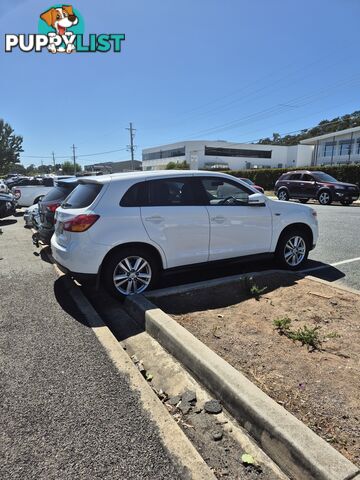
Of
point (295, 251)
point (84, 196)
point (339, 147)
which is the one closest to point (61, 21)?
point (84, 196)

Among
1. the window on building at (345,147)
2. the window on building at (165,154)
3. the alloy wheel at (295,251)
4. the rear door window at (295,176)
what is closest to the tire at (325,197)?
the rear door window at (295,176)

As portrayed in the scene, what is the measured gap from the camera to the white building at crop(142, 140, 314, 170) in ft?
262

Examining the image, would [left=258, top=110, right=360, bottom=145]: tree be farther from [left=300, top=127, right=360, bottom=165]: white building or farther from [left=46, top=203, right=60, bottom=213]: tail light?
[left=46, top=203, right=60, bottom=213]: tail light

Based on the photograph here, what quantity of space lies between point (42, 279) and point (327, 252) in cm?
576

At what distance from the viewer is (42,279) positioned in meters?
6.09

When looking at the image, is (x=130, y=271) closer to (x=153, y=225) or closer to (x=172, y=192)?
(x=153, y=225)

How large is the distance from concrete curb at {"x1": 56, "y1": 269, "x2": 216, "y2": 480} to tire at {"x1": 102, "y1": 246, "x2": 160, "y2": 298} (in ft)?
2.29

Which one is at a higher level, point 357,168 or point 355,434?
point 357,168

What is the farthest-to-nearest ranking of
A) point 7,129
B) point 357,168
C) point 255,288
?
point 7,129, point 357,168, point 255,288

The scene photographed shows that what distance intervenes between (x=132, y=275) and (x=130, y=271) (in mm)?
64

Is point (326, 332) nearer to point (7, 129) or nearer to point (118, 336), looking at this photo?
point (118, 336)

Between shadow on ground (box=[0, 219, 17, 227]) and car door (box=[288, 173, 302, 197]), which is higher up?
car door (box=[288, 173, 302, 197])

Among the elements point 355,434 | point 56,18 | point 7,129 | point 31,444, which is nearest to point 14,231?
point 56,18

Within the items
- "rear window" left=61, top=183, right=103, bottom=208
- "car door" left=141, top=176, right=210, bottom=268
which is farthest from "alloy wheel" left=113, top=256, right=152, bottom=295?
"rear window" left=61, top=183, right=103, bottom=208
